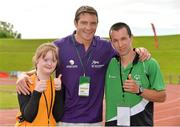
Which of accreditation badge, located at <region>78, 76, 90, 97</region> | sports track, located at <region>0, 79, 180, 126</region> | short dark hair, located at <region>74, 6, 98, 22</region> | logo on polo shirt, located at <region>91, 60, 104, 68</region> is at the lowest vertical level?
sports track, located at <region>0, 79, 180, 126</region>

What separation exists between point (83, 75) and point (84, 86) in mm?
154

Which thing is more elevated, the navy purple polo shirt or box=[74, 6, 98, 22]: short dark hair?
box=[74, 6, 98, 22]: short dark hair

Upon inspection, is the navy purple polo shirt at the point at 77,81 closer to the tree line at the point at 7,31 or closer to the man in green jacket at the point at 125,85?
the man in green jacket at the point at 125,85

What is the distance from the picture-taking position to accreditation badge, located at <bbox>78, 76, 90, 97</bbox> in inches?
182

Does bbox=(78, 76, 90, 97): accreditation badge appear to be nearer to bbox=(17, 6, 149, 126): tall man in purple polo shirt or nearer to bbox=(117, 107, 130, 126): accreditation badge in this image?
bbox=(17, 6, 149, 126): tall man in purple polo shirt

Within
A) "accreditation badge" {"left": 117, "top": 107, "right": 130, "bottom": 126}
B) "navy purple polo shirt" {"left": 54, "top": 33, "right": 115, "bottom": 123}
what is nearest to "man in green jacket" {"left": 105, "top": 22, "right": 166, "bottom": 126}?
"accreditation badge" {"left": 117, "top": 107, "right": 130, "bottom": 126}

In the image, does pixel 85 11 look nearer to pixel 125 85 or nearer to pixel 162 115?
pixel 125 85

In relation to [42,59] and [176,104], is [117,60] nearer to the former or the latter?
[42,59]

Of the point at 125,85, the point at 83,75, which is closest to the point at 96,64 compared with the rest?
the point at 83,75

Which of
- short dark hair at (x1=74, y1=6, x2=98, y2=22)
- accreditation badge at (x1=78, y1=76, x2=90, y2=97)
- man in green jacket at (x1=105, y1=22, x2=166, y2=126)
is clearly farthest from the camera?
short dark hair at (x1=74, y1=6, x2=98, y2=22)

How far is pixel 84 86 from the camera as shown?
462cm

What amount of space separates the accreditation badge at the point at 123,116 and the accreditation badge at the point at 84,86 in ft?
1.38

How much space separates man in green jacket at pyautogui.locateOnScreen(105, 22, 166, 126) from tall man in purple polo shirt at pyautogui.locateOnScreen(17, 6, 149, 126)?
0.64 ft

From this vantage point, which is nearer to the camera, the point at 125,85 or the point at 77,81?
the point at 125,85
